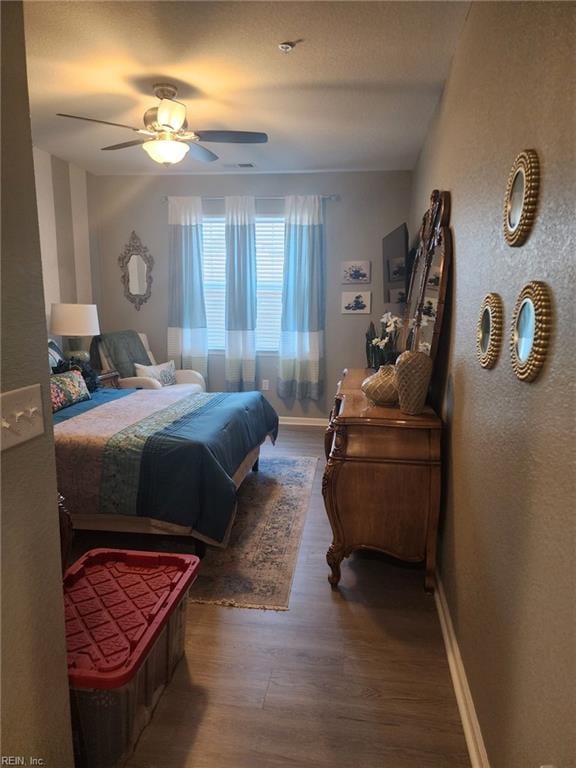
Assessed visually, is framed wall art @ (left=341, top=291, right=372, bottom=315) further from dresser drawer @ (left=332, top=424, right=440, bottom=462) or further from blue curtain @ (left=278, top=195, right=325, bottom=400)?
dresser drawer @ (left=332, top=424, right=440, bottom=462)

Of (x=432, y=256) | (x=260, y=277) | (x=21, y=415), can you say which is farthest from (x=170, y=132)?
(x=21, y=415)

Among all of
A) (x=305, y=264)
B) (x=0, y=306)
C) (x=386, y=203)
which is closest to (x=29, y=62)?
(x=0, y=306)

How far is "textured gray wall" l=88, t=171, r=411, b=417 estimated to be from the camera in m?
4.93

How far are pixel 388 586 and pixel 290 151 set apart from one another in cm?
362

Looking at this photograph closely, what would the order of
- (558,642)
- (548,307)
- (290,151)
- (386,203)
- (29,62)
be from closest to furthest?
(558,642)
(548,307)
(29,62)
(290,151)
(386,203)

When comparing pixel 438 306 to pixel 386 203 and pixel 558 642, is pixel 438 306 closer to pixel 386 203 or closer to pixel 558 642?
pixel 558 642

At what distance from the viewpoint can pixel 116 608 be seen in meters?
1.60

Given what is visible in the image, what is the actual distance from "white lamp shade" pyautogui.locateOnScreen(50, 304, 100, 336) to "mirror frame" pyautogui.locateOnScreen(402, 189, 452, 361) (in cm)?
282

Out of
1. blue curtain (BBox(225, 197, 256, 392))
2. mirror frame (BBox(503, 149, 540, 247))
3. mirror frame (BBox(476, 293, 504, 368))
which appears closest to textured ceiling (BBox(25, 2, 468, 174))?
blue curtain (BBox(225, 197, 256, 392))

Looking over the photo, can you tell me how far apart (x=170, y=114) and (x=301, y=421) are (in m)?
3.35

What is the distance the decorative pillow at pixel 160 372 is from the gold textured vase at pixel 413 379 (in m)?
3.07

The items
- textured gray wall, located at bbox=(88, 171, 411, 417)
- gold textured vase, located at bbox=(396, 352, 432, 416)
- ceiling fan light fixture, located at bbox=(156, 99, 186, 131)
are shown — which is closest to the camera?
gold textured vase, located at bbox=(396, 352, 432, 416)

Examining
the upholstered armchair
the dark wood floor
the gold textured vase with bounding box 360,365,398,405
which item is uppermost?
the gold textured vase with bounding box 360,365,398,405

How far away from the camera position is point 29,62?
2613mm
